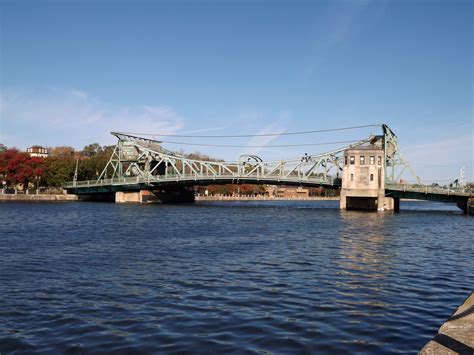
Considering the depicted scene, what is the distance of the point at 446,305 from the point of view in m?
17.2

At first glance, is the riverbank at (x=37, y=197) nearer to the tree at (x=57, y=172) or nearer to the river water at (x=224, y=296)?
the tree at (x=57, y=172)

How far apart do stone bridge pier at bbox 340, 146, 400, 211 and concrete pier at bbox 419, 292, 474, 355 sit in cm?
8536

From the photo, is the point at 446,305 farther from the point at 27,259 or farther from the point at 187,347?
the point at 27,259

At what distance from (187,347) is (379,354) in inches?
199

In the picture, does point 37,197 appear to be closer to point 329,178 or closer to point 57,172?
point 57,172

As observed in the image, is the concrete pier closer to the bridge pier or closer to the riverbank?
the bridge pier

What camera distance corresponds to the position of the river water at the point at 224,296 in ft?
42.7

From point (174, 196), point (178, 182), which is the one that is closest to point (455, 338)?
point (178, 182)

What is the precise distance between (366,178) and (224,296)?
3250 inches

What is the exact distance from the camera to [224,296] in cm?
1803

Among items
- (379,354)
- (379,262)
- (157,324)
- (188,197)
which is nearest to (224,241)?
(379,262)

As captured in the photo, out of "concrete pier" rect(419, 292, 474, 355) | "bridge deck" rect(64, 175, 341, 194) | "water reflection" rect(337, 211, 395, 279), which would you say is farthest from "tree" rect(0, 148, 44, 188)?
"concrete pier" rect(419, 292, 474, 355)

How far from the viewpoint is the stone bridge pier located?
95.1 m

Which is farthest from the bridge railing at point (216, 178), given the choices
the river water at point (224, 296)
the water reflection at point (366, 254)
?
the river water at point (224, 296)
